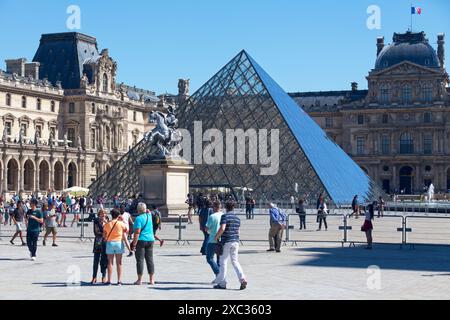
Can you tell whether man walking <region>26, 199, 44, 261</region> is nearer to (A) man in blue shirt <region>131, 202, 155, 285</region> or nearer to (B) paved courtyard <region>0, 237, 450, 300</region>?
(B) paved courtyard <region>0, 237, 450, 300</region>

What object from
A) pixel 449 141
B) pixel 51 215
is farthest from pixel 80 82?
pixel 51 215

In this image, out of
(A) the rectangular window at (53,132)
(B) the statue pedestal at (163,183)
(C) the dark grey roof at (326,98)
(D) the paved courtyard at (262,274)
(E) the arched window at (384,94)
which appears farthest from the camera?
(C) the dark grey roof at (326,98)

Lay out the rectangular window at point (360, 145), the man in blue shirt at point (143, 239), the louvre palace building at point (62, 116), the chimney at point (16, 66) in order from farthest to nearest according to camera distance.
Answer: the rectangular window at point (360, 145), the chimney at point (16, 66), the louvre palace building at point (62, 116), the man in blue shirt at point (143, 239)

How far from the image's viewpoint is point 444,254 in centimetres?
1859

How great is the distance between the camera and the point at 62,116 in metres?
78.6

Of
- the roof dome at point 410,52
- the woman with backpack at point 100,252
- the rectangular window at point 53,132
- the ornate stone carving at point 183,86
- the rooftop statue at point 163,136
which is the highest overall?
the roof dome at point 410,52

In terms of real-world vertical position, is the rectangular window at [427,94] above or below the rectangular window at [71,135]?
above

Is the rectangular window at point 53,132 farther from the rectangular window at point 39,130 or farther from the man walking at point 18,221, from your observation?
the man walking at point 18,221

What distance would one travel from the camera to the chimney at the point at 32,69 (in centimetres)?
7675

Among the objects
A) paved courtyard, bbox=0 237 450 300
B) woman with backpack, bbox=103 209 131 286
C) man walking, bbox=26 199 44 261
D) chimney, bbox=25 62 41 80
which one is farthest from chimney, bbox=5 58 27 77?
woman with backpack, bbox=103 209 131 286

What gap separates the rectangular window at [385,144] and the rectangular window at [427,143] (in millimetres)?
3922

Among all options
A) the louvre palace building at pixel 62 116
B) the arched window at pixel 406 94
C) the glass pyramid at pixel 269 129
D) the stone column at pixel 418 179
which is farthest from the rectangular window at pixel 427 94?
the glass pyramid at pixel 269 129

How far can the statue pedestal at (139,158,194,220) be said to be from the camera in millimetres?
30156

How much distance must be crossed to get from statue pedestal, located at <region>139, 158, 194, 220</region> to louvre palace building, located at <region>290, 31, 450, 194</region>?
6126 centimetres
